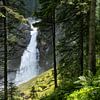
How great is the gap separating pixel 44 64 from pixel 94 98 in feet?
196

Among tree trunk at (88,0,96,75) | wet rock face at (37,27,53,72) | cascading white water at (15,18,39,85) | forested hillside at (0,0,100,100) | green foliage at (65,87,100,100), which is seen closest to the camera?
green foliage at (65,87,100,100)

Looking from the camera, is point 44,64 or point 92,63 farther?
point 44,64

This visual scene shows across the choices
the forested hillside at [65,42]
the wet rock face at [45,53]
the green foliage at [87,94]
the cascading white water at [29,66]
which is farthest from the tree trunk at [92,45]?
the wet rock face at [45,53]

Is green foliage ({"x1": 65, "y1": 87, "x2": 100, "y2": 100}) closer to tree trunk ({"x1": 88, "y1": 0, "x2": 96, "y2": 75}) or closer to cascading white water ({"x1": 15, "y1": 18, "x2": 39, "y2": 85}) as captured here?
tree trunk ({"x1": 88, "y1": 0, "x2": 96, "y2": 75})

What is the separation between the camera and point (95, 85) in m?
9.84

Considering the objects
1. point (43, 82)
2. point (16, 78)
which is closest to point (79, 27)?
point (43, 82)

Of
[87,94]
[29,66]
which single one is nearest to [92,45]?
[87,94]

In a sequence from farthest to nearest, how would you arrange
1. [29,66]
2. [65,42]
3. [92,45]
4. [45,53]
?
1. [45,53]
2. [29,66]
3. [65,42]
4. [92,45]

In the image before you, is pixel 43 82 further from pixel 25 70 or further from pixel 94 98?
pixel 94 98

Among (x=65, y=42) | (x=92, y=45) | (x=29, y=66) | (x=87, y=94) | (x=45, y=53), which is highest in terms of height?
(x=92, y=45)

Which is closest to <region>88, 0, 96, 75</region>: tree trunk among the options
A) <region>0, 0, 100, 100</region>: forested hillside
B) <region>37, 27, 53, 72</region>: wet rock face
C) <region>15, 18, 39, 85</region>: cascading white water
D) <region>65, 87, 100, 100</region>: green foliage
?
<region>0, 0, 100, 100</region>: forested hillside

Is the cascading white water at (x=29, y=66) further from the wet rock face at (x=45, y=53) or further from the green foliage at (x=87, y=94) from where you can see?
the green foliage at (x=87, y=94)

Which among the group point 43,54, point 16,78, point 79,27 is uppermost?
point 79,27

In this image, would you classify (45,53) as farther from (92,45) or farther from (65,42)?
(92,45)
